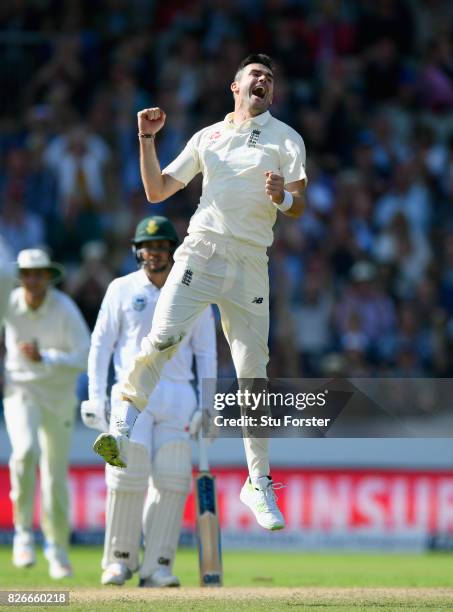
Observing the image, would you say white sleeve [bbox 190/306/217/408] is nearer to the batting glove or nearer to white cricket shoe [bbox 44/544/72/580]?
the batting glove

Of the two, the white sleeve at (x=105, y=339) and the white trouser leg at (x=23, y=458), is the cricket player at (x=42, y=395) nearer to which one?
the white trouser leg at (x=23, y=458)

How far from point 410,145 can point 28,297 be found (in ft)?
25.0

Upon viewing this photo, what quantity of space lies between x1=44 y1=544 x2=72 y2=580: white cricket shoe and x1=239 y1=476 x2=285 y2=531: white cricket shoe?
122 inches

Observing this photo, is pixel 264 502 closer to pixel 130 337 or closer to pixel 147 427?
pixel 147 427

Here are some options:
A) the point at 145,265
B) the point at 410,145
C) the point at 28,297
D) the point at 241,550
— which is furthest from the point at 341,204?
the point at 145,265

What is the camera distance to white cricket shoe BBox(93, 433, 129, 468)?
27.7 feet

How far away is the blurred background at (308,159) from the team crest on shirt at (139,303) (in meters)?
4.96

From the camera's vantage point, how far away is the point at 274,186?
8.25 m

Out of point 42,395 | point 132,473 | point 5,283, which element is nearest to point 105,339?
point 132,473

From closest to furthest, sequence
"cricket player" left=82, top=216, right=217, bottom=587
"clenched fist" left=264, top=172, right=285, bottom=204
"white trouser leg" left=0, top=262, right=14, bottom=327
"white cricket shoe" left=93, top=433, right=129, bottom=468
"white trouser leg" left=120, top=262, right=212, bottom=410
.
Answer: "white trouser leg" left=0, top=262, right=14, bottom=327 < "clenched fist" left=264, top=172, right=285, bottom=204 < "white cricket shoe" left=93, top=433, right=129, bottom=468 < "white trouser leg" left=120, top=262, right=212, bottom=410 < "cricket player" left=82, top=216, right=217, bottom=587

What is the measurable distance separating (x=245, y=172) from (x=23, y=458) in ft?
13.6

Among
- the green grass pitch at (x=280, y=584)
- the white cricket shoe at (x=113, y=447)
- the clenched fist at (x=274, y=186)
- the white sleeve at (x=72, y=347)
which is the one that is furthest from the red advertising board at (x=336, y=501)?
the clenched fist at (x=274, y=186)

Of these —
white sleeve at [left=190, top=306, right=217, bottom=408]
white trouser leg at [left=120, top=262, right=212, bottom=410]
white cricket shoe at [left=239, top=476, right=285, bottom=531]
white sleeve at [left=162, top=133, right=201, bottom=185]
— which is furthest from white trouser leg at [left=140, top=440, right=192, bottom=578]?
white sleeve at [left=162, top=133, right=201, bottom=185]

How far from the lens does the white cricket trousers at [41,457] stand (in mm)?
11805
